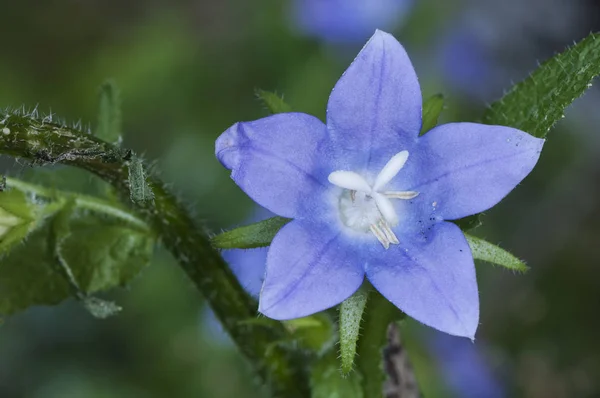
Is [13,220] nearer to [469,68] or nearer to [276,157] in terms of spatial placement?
[276,157]

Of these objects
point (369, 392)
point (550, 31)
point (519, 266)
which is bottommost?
point (550, 31)

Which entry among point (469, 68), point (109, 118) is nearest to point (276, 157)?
point (109, 118)

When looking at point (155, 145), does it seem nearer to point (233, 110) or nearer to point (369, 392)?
point (233, 110)

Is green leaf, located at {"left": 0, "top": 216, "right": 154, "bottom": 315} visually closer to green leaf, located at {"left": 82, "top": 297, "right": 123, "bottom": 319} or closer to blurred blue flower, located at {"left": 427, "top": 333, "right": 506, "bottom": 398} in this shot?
green leaf, located at {"left": 82, "top": 297, "right": 123, "bottom": 319}

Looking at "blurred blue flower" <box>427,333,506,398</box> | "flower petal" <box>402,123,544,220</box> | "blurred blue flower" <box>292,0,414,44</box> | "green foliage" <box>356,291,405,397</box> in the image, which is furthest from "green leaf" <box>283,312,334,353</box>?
"blurred blue flower" <box>292,0,414,44</box>

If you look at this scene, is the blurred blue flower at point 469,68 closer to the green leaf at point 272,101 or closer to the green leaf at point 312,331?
the green leaf at point 312,331

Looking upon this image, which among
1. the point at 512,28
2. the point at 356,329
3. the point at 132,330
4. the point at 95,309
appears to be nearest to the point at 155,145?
the point at 132,330
